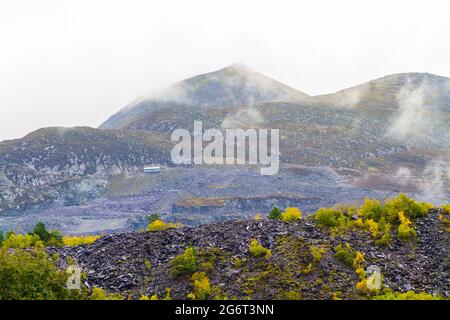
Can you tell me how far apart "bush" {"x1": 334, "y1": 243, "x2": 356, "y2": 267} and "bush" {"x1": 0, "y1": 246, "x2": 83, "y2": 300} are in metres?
20.7

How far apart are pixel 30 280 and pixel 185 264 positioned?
12.7 m

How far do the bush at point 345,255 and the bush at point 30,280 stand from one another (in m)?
20.7

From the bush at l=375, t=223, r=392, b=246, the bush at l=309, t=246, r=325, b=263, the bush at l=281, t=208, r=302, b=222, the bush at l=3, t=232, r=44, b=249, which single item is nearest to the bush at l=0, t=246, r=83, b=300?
the bush at l=3, t=232, r=44, b=249

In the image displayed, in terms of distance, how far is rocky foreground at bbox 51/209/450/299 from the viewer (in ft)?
166

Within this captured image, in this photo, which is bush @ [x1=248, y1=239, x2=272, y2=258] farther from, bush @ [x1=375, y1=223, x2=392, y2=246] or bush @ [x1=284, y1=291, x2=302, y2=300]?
bush @ [x1=375, y1=223, x2=392, y2=246]

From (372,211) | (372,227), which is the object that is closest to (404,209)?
(372,211)

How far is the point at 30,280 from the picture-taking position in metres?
45.4

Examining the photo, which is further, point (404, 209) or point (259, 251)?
point (404, 209)

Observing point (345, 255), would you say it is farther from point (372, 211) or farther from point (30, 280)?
point (30, 280)

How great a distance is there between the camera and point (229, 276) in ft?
172

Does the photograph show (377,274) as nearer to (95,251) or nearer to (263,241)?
(263,241)

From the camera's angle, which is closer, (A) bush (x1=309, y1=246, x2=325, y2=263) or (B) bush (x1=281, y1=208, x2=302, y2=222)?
(A) bush (x1=309, y1=246, x2=325, y2=263)
